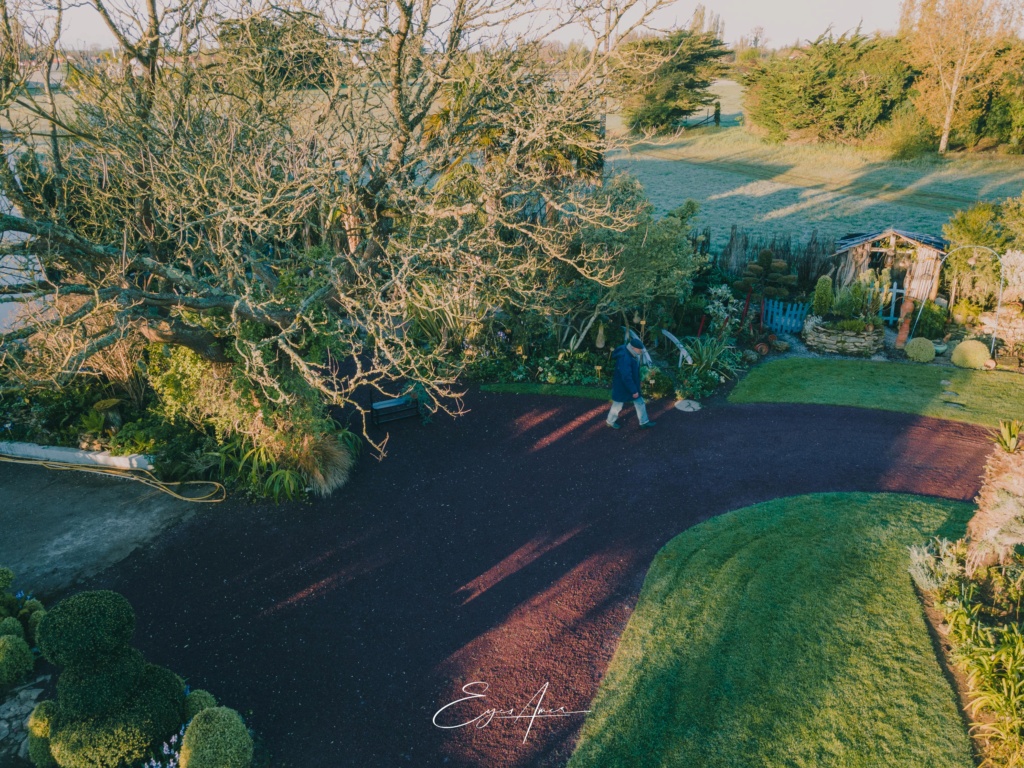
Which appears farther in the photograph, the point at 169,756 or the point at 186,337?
the point at 186,337

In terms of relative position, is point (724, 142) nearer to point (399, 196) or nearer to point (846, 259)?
point (846, 259)

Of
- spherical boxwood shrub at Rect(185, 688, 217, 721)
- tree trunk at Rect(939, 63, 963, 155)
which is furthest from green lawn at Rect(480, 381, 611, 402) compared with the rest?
tree trunk at Rect(939, 63, 963, 155)

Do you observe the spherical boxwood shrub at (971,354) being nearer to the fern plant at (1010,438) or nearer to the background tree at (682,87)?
the fern plant at (1010,438)

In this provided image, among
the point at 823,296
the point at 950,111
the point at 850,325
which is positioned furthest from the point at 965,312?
the point at 950,111

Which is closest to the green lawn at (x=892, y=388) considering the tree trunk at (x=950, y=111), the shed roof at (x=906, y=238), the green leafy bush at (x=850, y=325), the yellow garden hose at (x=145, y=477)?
the green leafy bush at (x=850, y=325)

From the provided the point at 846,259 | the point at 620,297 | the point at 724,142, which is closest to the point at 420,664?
the point at 620,297

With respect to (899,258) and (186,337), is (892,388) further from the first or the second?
(186,337)
